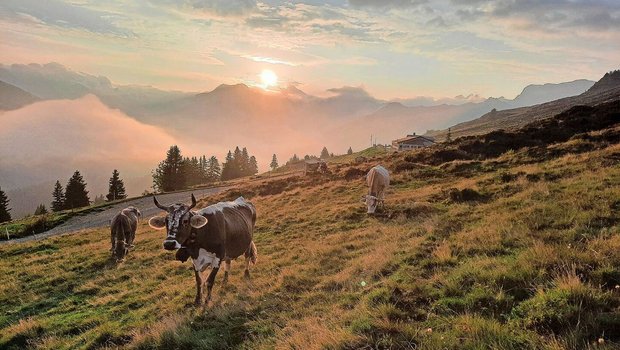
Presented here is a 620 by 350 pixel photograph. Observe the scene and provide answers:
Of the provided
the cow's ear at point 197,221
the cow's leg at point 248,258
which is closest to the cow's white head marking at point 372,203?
the cow's leg at point 248,258

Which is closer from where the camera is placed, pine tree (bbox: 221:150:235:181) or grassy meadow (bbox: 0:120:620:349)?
grassy meadow (bbox: 0:120:620:349)

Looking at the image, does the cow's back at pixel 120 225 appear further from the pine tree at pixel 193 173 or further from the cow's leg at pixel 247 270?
the pine tree at pixel 193 173

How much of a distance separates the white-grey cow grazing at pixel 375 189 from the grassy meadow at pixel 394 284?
2.89ft

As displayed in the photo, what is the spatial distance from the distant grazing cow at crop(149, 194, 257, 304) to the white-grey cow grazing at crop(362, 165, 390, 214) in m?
9.71

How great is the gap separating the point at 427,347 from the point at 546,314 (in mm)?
1938

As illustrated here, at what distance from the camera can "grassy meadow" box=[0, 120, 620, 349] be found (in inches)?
246

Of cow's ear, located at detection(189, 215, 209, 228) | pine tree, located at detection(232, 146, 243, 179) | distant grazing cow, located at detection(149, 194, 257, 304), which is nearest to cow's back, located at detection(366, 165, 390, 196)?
distant grazing cow, located at detection(149, 194, 257, 304)

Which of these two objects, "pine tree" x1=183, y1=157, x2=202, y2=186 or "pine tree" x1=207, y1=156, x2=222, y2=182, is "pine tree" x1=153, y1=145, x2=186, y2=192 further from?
"pine tree" x1=207, y1=156, x2=222, y2=182

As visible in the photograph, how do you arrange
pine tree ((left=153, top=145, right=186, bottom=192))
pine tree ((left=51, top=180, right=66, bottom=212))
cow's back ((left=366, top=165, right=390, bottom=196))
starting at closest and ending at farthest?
cow's back ((left=366, top=165, right=390, bottom=196)), pine tree ((left=51, top=180, right=66, bottom=212)), pine tree ((left=153, top=145, right=186, bottom=192))

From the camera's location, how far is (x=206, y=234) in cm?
1227

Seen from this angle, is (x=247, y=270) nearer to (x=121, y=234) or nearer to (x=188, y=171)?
(x=121, y=234)


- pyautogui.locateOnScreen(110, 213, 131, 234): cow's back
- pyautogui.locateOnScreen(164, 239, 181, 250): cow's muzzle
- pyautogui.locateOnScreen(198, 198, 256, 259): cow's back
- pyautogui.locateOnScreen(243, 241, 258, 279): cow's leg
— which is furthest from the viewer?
pyautogui.locateOnScreen(110, 213, 131, 234): cow's back

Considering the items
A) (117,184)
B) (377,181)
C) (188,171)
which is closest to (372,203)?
(377,181)

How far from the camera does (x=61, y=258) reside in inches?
992
